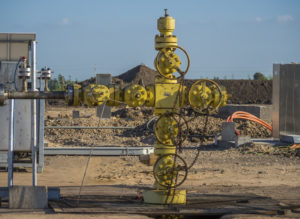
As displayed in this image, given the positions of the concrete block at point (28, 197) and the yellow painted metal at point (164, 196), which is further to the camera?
the yellow painted metal at point (164, 196)

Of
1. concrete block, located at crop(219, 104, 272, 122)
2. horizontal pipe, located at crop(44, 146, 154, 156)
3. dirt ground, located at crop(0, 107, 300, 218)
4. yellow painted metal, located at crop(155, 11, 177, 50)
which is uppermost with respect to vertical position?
yellow painted metal, located at crop(155, 11, 177, 50)

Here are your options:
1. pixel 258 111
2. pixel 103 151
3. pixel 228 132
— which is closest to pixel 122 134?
pixel 228 132

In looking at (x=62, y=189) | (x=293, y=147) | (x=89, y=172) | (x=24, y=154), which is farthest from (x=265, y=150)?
(x=62, y=189)

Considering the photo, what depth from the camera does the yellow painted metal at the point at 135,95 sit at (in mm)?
7273

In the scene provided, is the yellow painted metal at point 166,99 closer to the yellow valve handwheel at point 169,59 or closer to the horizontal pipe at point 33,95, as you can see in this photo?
the yellow valve handwheel at point 169,59

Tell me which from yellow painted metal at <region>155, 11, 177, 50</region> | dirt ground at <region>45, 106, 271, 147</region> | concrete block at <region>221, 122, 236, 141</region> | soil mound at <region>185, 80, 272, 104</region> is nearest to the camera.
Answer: yellow painted metal at <region>155, 11, 177, 50</region>

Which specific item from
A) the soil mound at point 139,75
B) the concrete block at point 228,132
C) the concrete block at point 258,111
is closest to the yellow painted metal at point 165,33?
the concrete block at point 228,132

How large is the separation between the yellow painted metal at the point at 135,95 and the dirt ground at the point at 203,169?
1585mm

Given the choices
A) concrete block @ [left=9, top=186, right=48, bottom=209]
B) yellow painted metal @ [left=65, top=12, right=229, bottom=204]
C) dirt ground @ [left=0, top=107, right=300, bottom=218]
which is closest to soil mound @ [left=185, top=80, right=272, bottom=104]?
dirt ground @ [left=0, top=107, right=300, bottom=218]

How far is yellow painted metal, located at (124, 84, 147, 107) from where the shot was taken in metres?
7.27

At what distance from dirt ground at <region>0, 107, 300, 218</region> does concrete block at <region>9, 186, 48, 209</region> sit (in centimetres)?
39

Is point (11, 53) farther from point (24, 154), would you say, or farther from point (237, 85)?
point (237, 85)

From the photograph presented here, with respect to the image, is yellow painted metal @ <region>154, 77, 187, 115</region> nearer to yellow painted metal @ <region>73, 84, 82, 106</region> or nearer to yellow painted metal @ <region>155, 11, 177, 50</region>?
yellow painted metal @ <region>155, 11, 177, 50</region>

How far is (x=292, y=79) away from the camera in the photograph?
17.1 metres
